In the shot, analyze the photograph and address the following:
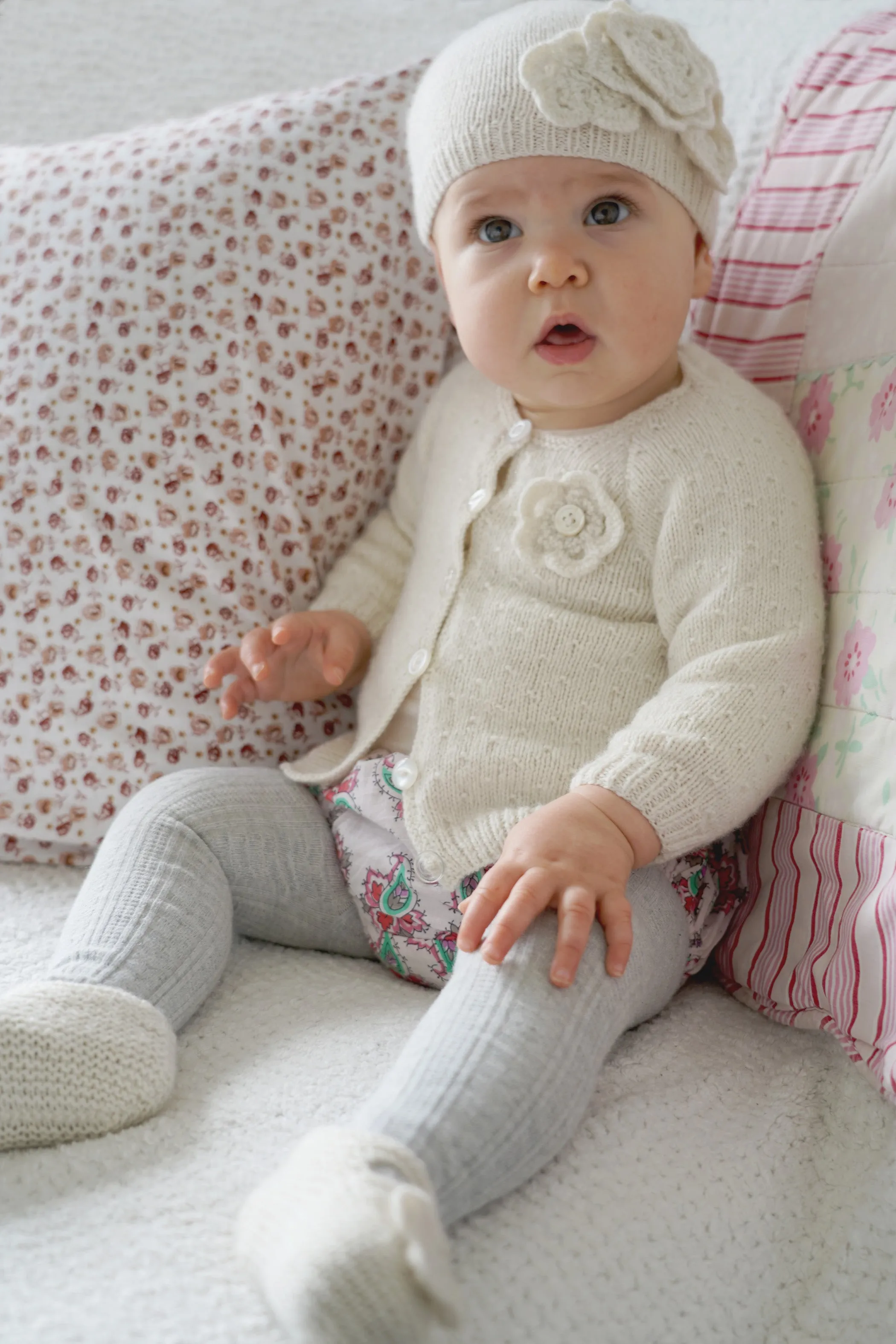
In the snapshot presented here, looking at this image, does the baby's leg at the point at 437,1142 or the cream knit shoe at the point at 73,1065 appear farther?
the cream knit shoe at the point at 73,1065

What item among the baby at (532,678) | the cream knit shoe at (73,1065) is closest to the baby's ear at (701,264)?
the baby at (532,678)

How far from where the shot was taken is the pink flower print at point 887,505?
87 centimetres

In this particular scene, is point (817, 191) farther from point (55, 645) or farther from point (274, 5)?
point (55, 645)

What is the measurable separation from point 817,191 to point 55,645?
741mm

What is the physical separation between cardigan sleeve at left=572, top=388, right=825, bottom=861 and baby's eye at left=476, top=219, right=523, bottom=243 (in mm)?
202

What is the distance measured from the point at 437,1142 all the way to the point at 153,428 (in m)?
0.67

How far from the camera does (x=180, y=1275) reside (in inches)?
24.2

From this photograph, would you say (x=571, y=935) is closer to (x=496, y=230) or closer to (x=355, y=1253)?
(x=355, y=1253)

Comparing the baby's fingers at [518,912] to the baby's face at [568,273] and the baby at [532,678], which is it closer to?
the baby at [532,678]

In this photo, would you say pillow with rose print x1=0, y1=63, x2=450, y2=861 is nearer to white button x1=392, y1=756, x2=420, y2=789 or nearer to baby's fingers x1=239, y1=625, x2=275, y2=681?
baby's fingers x1=239, y1=625, x2=275, y2=681

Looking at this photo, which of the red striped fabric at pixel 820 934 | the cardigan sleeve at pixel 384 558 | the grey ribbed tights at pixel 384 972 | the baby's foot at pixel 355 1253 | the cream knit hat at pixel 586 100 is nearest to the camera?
the baby's foot at pixel 355 1253

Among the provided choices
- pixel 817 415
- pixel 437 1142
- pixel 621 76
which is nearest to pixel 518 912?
pixel 437 1142

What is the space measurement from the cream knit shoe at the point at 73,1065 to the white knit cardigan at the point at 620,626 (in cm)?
24

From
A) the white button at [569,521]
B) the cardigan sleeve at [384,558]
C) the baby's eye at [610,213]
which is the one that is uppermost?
the baby's eye at [610,213]
